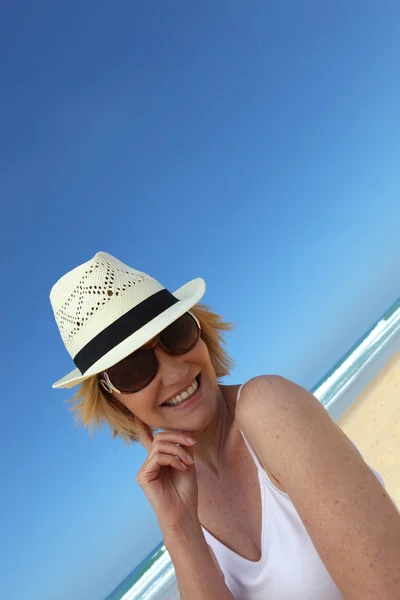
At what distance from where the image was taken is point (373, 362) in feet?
26.0

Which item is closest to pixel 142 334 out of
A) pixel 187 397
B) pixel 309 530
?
pixel 187 397

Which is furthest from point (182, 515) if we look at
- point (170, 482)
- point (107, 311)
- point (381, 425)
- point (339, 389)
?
point (339, 389)

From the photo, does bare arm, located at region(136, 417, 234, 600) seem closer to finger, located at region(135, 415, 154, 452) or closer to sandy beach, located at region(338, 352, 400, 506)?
finger, located at region(135, 415, 154, 452)

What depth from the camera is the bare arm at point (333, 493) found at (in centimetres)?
127

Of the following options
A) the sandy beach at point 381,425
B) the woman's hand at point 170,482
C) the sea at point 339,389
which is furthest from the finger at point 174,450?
the sea at point 339,389

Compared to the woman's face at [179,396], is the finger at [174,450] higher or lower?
lower

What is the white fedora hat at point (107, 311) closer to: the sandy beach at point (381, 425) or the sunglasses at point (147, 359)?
the sunglasses at point (147, 359)

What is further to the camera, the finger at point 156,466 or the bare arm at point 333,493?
the finger at point 156,466

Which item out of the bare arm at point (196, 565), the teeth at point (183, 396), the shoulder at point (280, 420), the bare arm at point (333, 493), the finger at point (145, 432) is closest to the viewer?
the bare arm at point (333, 493)

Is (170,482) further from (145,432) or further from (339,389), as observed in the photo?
(339,389)

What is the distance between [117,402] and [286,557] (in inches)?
29.4

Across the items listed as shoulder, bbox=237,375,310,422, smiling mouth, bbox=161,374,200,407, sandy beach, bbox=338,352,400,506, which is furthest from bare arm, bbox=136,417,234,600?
sandy beach, bbox=338,352,400,506

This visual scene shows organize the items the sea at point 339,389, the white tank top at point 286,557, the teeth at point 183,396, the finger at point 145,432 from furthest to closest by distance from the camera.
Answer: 1. the sea at point 339,389
2. the finger at point 145,432
3. the teeth at point 183,396
4. the white tank top at point 286,557

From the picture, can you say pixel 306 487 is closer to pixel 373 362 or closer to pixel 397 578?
pixel 397 578
